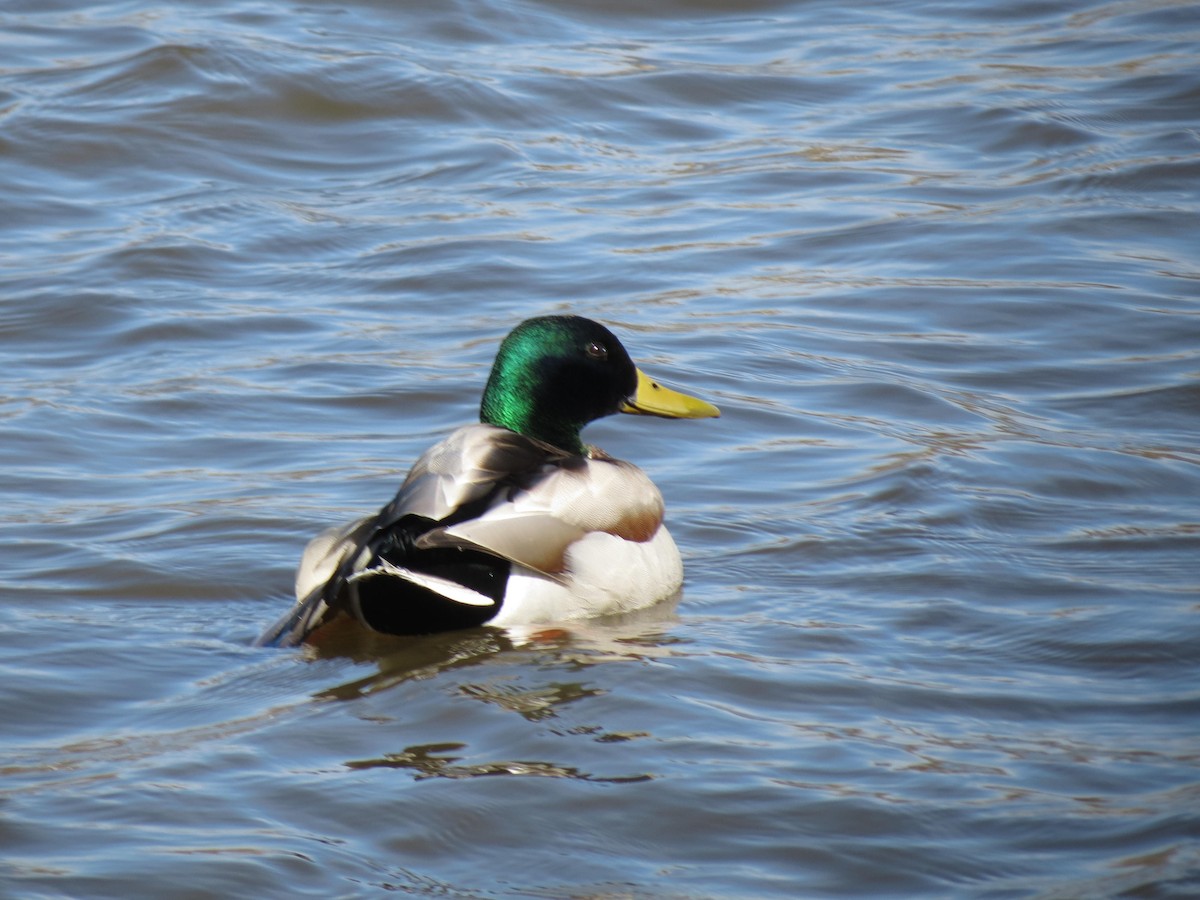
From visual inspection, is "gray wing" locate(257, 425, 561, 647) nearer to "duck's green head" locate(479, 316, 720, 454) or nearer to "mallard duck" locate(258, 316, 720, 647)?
"mallard duck" locate(258, 316, 720, 647)

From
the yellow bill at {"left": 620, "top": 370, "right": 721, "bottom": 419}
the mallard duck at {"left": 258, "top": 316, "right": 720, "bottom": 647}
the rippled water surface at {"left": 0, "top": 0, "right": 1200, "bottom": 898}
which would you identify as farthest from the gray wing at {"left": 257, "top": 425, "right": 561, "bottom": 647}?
the yellow bill at {"left": 620, "top": 370, "right": 721, "bottom": 419}

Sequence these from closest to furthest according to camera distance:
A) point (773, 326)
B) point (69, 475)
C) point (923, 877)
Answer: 1. point (923, 877)
2. point (69, 475)
3. point (773, 326)

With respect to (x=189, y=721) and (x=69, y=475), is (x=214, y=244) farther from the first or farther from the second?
(x=189, y=721)

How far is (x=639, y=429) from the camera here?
7.07 metres

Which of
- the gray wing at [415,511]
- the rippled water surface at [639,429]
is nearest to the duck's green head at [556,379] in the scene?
the gray wing at [415,511]

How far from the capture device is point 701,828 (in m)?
3.90

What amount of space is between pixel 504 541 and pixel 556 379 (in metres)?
0.86

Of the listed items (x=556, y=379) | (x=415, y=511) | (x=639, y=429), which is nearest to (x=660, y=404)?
(x=556, y=379)

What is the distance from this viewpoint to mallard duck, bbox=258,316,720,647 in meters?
4.88

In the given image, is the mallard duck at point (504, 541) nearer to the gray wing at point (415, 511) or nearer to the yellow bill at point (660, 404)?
the gray wing at point (415, 511)

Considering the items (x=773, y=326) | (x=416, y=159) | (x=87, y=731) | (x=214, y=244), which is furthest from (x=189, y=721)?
(x=416, y=159)

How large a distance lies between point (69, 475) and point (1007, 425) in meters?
3.30

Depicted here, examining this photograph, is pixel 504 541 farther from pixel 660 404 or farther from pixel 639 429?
pixel 639 429

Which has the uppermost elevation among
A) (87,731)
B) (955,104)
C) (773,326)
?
(955,104)
